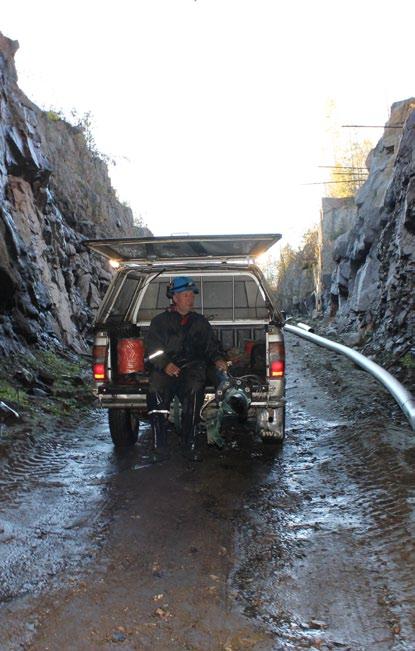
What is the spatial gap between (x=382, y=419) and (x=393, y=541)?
11.4 ft

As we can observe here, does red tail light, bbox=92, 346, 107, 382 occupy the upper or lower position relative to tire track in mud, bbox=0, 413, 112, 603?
upper

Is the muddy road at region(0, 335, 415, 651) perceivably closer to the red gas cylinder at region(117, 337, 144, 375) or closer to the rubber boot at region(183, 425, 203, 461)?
the rubber boot at region(183, 425, 203, 461)

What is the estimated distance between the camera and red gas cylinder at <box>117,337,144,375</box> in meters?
5.78

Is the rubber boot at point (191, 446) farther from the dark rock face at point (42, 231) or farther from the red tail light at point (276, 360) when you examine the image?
the dark rock face at point (42, 231)

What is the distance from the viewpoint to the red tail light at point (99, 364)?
217 inches

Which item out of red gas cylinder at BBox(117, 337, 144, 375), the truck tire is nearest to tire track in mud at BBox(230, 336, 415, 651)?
the truck tire

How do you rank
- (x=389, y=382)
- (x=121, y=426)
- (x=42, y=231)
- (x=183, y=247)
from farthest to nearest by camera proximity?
(x=42, y=231) → (x=389, y=382) → (x=121, y=426) → (x=183, y=247)

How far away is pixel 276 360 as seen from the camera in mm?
5324

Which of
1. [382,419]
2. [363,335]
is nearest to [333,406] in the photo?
[382,419]

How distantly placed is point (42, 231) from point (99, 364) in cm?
795

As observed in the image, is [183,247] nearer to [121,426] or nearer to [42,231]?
[121,426]

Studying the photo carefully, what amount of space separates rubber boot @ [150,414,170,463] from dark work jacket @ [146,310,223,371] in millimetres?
597

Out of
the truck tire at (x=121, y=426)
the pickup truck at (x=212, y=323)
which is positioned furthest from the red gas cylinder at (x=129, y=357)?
the truck tire at (x=121, y=426)

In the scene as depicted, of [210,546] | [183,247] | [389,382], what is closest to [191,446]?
[210,546]
